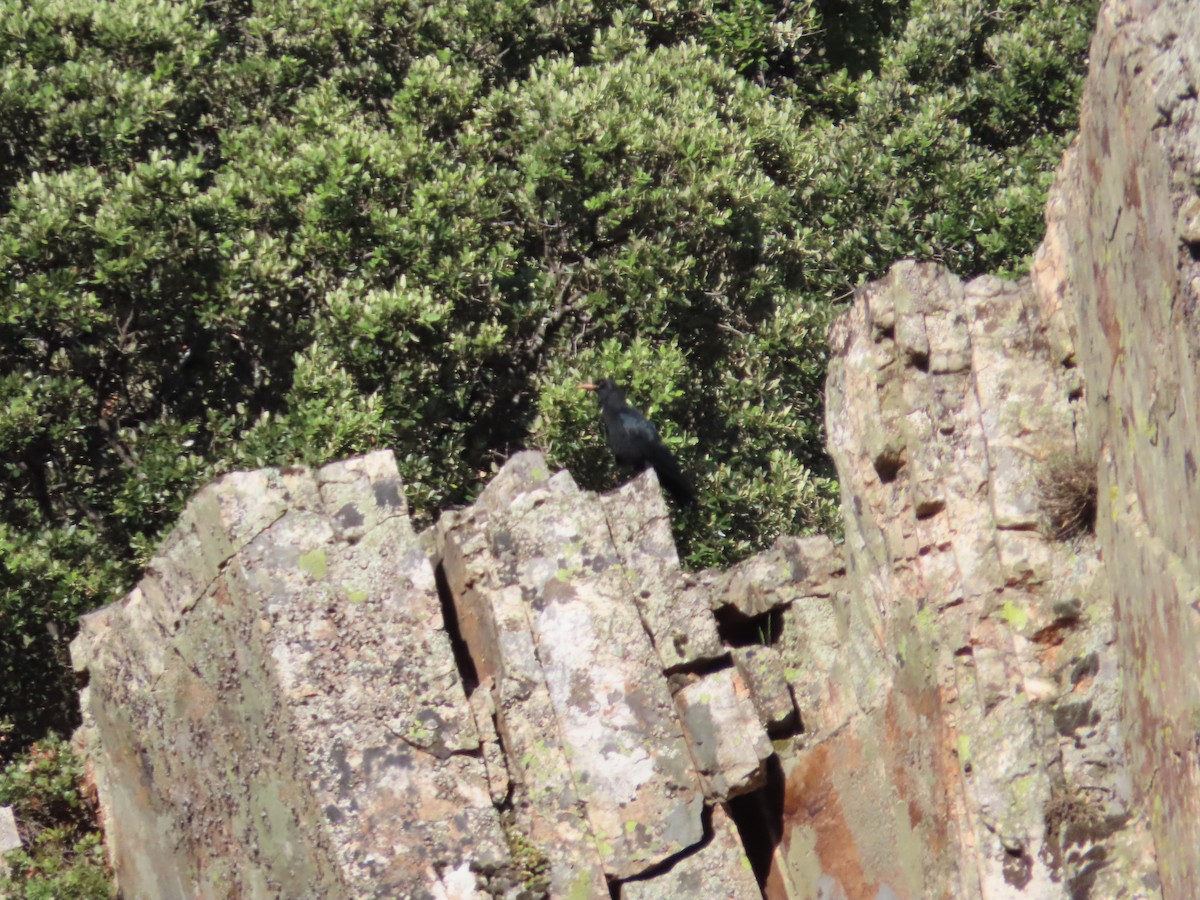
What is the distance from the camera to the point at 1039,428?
21.8 feet

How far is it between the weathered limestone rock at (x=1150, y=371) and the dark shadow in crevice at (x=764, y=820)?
198cm

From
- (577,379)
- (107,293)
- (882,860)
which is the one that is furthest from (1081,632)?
(107,293)

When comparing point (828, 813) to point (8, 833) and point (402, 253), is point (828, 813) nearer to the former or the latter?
point (8, 833)

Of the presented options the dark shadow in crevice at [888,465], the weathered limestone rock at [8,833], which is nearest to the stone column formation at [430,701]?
the dark shadow in crevice at [888,465]

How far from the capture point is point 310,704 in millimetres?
6531

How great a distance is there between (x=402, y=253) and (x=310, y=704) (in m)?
5.40

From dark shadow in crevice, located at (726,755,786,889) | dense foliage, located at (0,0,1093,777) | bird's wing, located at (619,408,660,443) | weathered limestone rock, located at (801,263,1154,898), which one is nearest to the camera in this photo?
weathered limestone rock, located at (801,263,1154,898)

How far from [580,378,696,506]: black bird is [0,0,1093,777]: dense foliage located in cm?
89

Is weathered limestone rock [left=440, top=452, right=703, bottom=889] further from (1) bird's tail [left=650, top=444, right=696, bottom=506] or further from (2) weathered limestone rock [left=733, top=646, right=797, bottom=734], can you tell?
(1) bird's tail [left=650, top=444, right=696, bottom=506]

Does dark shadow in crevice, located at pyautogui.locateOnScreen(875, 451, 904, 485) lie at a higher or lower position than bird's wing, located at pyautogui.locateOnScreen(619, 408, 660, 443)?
lower

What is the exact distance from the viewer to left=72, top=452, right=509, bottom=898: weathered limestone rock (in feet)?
21.0

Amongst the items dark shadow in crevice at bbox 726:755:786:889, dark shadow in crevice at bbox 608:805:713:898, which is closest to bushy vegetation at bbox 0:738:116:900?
dark shadow in crevice at bbox 608:805:713:898

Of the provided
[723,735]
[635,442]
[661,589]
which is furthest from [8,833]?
[635,442]

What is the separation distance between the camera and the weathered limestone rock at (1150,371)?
4.98 m
